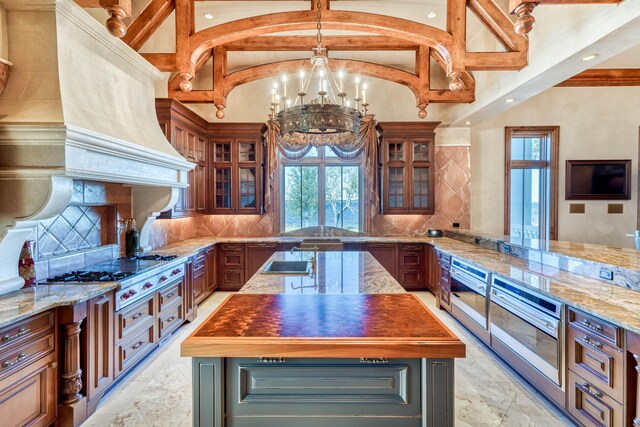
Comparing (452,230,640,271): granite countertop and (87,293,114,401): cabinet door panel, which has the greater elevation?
(452,230,640,271): granite countertop

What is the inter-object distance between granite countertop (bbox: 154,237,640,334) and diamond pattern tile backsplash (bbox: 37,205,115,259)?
94cm

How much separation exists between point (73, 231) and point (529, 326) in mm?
4042

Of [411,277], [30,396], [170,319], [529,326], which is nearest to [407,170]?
[411,277]

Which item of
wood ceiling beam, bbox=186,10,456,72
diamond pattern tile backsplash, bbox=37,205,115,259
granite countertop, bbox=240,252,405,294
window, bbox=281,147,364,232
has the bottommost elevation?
granite countertop, bbox=240,252,405,294

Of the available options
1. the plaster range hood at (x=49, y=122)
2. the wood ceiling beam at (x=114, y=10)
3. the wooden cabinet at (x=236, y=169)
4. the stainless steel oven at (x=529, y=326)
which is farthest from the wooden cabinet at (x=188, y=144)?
the stainless steel oven at (x=529, y=326)

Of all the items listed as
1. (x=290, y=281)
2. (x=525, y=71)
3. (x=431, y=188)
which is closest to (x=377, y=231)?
(x=431, y=188)

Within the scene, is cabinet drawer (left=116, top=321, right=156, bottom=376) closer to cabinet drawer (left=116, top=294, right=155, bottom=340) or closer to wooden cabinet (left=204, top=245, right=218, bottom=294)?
cabinet drawer (left=116, top=294, right=155, bottom=340)

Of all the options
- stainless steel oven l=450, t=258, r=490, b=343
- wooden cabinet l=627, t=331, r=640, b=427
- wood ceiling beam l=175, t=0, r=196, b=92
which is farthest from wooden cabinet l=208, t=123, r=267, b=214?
wooden cabinet l=627, t=331, r=640, b=427

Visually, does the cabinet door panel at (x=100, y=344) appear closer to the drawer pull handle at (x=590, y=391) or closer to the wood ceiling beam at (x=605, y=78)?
the drawer pull handle at (x=590, y=391)

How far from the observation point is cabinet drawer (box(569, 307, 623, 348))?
5.87ft

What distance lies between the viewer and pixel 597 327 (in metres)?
1.91

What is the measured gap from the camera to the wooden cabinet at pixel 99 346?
2.27m

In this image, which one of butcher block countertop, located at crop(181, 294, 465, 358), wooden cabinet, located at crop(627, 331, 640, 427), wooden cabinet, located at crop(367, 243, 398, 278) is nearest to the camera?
butcher block countertop, located at crop(181, 294, 465, 358)

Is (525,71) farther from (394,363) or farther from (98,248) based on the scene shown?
(98,248)
